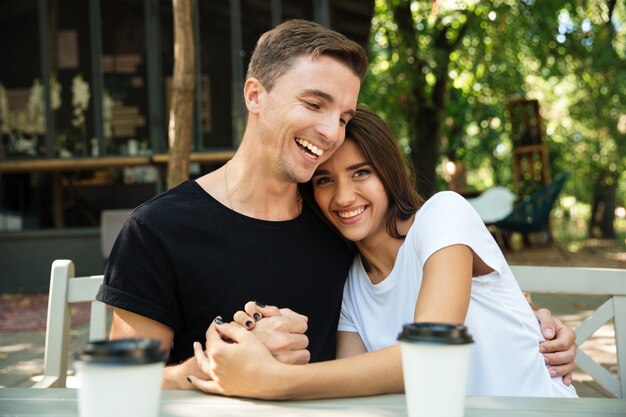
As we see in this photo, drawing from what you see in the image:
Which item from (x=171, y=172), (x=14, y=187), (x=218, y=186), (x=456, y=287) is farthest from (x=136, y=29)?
(x=456, y=287)

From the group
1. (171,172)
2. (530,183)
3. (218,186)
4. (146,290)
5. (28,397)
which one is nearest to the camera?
(28,397)

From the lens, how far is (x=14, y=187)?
404 inches

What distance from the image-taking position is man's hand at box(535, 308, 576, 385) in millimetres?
2021

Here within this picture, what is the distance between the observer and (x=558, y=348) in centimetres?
203

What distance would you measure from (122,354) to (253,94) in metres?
1.44

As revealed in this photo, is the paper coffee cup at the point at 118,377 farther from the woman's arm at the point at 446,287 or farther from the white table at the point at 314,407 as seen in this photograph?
the woman's arm at the point at 446,287

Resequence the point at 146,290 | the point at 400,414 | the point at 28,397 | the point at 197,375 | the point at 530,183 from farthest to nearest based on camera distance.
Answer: the point at 530,183
the point at 146,290
the point at 197,375
the point at 28,397
the point at 400,414

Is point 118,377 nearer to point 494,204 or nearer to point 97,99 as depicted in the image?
point 97,99

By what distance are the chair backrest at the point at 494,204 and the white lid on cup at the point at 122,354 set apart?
38.7 ft

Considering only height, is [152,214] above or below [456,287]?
above

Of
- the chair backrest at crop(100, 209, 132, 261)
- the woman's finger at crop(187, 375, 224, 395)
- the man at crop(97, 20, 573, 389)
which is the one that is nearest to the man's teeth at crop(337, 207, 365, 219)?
the man at crop(97, 20, 573, 389)

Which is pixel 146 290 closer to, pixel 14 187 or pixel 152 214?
pixel 152 214

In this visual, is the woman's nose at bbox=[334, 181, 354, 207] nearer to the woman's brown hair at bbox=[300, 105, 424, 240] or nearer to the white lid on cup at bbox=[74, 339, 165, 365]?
the woman's brown hair at bbox=[300, 105, 424, 240]

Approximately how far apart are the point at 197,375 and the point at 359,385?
43 cm
